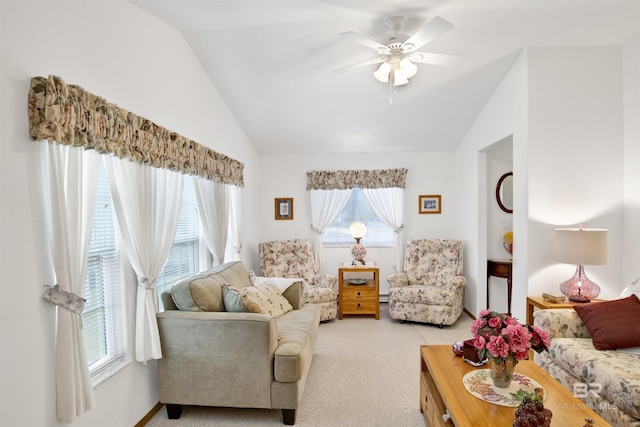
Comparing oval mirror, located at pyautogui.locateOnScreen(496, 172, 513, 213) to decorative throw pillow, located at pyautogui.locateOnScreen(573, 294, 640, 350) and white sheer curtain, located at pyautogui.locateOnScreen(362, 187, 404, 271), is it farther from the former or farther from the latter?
decorative throw pillow, located at pyautogui.locateOnScreen(573, 294, 640, 350)

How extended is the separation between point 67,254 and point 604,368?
2940 mm

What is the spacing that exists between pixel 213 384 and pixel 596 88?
12.8 feet

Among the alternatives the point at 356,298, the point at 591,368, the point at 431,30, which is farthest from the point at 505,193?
the point at 431,30

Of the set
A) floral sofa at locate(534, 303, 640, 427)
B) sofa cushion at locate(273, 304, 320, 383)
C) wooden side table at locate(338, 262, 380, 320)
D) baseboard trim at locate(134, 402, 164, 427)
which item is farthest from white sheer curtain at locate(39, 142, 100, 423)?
wooden side table at locate(338, 262, 380, 320)

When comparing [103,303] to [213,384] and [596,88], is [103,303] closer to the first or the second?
[213,384]

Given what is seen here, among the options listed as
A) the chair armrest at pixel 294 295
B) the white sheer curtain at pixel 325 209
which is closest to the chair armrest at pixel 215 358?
the chair armrest at pixel 294 295

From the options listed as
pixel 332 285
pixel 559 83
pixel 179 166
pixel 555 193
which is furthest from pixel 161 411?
pixel 559 83

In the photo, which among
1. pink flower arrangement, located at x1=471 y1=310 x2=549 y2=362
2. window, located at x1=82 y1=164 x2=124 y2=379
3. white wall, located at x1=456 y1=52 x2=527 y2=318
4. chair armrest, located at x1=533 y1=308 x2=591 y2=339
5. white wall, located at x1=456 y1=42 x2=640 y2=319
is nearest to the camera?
pink flower arrangement, located at x1=471 y1=310 x2=549 y2=362

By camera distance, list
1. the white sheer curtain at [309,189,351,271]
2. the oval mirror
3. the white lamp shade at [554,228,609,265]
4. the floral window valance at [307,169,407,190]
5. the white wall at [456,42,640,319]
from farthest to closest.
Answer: the white sheer curtain at [309,189,351,271] → the floral window valance at [307,169,407,190] → the oval mirror → the white wall at [456,42,640,319] → the white lamp shade at [554,228,609,265]

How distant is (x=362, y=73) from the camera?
3.31 metres

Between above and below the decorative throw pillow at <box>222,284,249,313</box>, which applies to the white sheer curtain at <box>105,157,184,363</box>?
above

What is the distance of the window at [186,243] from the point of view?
2.98m

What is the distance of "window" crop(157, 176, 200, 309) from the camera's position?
2.98 m

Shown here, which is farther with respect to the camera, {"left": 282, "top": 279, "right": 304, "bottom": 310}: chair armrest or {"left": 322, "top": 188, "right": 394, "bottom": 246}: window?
{"left": 322, "top": 188, "right": 394, "bottom": 246}: window
